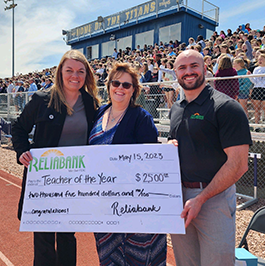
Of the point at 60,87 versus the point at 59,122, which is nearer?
the point at 59,122

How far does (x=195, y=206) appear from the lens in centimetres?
163

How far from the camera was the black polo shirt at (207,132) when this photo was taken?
1.56m

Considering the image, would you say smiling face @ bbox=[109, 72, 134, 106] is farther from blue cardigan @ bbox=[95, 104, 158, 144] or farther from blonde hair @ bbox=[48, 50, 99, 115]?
blonde hair @ bbox=[48, 50, 99, 115]

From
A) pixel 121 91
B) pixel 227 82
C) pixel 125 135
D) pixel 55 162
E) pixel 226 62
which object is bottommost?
pixel 55 162

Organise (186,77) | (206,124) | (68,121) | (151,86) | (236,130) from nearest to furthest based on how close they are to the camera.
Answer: (236,130) < (206,124) < (186,77) < (68,121) < (151,86)

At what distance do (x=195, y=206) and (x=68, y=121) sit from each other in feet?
4.39

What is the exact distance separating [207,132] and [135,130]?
602 mm

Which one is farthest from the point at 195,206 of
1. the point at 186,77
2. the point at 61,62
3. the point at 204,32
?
the point at 204,32

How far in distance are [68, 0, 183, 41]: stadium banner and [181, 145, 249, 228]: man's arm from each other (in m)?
24.7

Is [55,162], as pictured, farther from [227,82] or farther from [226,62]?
[226,62]

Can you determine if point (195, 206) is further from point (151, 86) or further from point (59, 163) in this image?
point (151, 86)

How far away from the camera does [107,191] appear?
1811mm

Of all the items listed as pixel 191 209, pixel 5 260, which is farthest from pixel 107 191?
pixel 5 260

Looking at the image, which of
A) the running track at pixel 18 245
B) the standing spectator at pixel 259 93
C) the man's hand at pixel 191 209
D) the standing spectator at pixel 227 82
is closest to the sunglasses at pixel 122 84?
the man's hand at pixel 191 209
